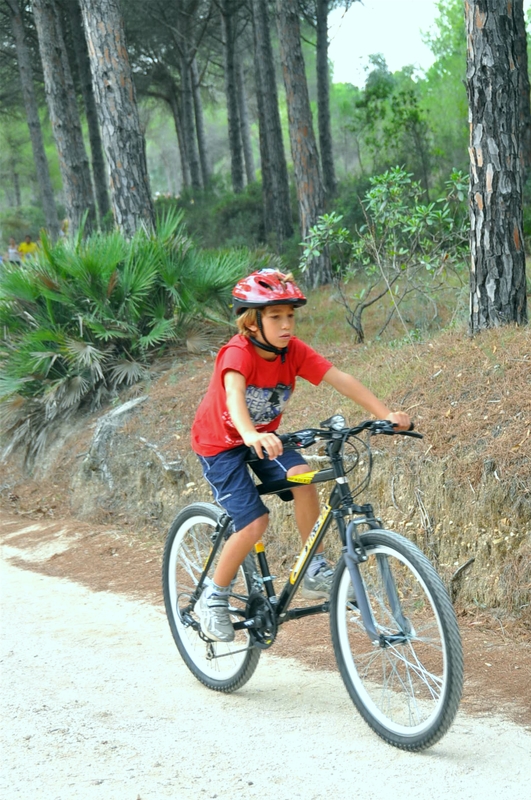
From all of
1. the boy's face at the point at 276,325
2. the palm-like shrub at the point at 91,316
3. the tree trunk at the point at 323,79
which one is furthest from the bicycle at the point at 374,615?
the tree trunk at the point at 323,79

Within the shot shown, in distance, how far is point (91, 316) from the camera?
9641 millimetres

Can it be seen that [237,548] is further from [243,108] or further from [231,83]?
[243,108]

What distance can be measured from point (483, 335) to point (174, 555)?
3607 millimetres

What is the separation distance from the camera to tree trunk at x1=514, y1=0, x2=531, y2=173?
12755 mm

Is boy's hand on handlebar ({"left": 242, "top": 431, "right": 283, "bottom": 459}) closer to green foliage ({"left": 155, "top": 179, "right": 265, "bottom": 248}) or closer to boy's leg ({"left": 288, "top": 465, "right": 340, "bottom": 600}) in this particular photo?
boy's leg ({"left": 288, "top": 465, "right": 340, "bottom": 600})

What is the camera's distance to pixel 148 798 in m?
3.38

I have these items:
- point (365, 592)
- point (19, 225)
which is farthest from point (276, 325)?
point (19, 225)

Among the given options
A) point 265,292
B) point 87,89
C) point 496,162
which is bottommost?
point 265,292

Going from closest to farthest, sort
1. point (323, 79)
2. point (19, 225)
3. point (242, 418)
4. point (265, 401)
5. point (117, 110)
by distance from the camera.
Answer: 1. point (242, 418)
2. point (265, 401)
3. point (117, 110)
4. point (323, 79)
5. point (19, 225)

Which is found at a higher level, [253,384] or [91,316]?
[91,316]

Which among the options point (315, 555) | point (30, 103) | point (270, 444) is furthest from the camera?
point (30, 103)

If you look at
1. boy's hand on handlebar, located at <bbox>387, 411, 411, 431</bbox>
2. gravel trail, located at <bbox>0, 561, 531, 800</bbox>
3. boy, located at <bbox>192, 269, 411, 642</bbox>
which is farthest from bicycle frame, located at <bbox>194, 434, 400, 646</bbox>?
gravel trail, located at <bbox>0, 561, 531, 800</bbox>

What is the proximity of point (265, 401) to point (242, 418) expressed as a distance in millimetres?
401

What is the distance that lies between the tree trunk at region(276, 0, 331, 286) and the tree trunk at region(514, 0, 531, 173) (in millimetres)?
3353
